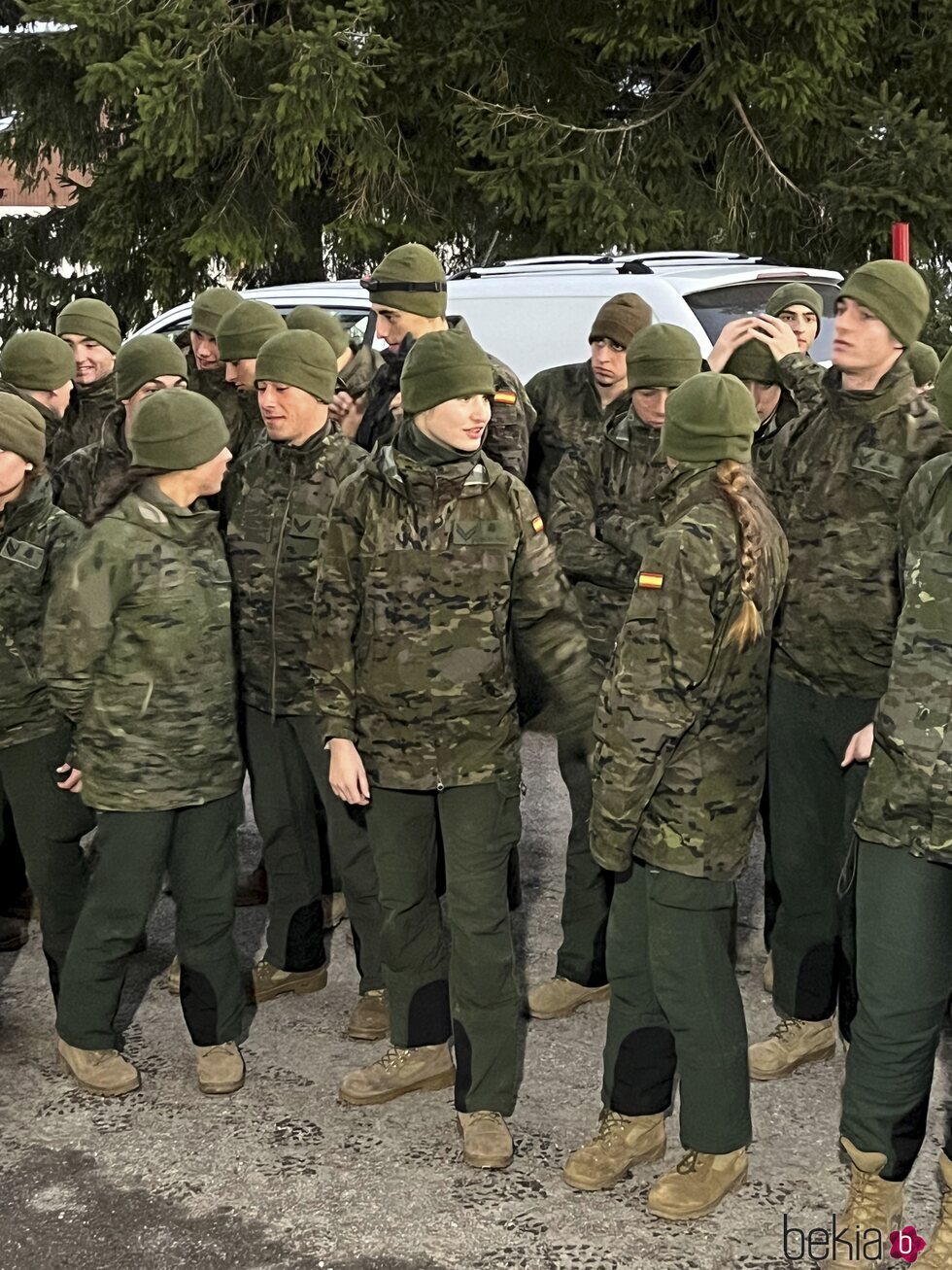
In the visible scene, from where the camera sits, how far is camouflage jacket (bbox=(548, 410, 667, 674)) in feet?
17.8

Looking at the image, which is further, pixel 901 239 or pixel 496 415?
pixel 901 239

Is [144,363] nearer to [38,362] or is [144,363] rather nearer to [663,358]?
[38,362]

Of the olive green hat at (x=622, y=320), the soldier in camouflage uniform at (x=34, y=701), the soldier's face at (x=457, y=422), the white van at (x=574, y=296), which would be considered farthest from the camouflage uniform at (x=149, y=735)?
the white van at (x=574, y=296)

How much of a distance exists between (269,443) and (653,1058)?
89.9 inches

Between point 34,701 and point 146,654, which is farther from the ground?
point 146,654

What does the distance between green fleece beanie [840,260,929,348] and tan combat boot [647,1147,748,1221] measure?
2.23 meters

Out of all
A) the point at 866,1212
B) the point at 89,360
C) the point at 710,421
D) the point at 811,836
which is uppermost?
the point at 710,421

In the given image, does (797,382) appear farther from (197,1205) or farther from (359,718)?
(197,1205)

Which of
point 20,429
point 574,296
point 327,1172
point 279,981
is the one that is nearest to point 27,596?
point 20,429

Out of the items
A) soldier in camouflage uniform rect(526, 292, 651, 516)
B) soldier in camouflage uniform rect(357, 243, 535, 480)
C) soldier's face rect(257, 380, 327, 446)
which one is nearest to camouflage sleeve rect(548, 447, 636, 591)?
soldier in camouflage uniform rect(526, 292, 651, 516)

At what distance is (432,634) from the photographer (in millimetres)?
4484

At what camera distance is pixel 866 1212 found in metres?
3.94

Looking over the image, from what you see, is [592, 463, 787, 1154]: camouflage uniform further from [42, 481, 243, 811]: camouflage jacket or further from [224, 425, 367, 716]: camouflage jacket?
[224, 425, 367, 716]: camouflage jacket

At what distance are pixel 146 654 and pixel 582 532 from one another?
1.50m
